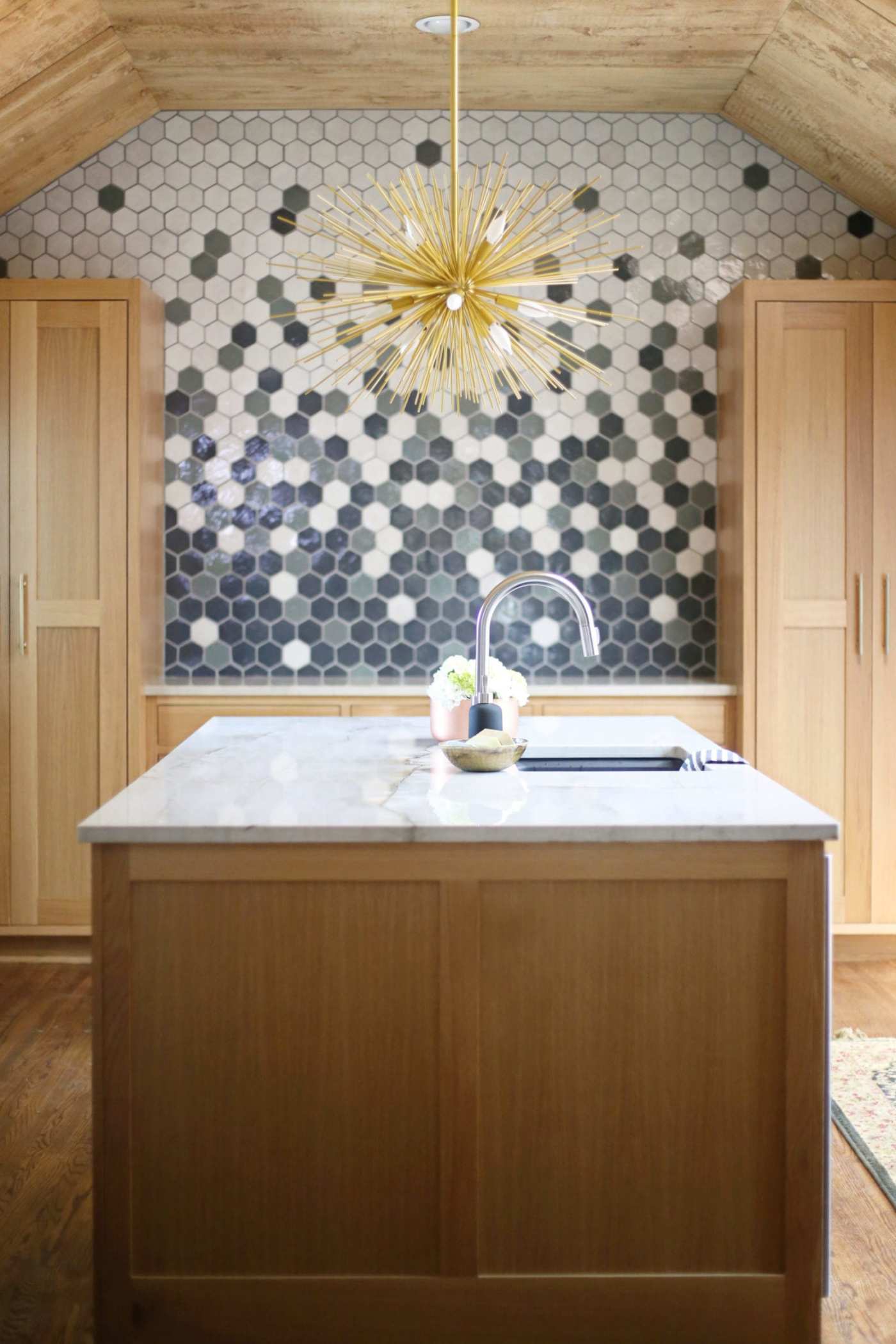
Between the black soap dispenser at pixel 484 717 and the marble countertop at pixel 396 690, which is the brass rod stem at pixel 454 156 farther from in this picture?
the marble countertop at pixel 396 690

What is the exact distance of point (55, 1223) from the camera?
2.34 meters

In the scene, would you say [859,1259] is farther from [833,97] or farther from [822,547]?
[833,97]

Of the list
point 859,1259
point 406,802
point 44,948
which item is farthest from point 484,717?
point 44,948

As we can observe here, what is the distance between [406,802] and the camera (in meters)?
2.00

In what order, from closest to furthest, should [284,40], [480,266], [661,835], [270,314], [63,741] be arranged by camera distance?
[661,835]
[480,266]
[284,40]
[63,741]
[270,314]

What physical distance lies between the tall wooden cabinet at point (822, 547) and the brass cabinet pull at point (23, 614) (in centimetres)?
227

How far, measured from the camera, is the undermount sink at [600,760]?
276 cm

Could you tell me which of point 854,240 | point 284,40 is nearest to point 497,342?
point 284,40

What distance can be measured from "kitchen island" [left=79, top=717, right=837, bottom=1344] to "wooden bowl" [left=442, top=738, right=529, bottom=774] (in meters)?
0.48

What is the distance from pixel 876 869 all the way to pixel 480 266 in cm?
260

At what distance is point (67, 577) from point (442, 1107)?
8.57 ft

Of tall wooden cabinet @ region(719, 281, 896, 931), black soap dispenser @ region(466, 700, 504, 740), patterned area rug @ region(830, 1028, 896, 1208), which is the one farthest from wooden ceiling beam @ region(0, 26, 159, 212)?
patterned area rug @ region(830, 1028, 896, 1208)

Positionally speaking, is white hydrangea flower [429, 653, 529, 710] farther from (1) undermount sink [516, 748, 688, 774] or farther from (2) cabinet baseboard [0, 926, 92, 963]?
(2) cabinet baseboard [0, 926, 92, 963]

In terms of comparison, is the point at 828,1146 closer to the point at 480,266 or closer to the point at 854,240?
the point at 480,266
